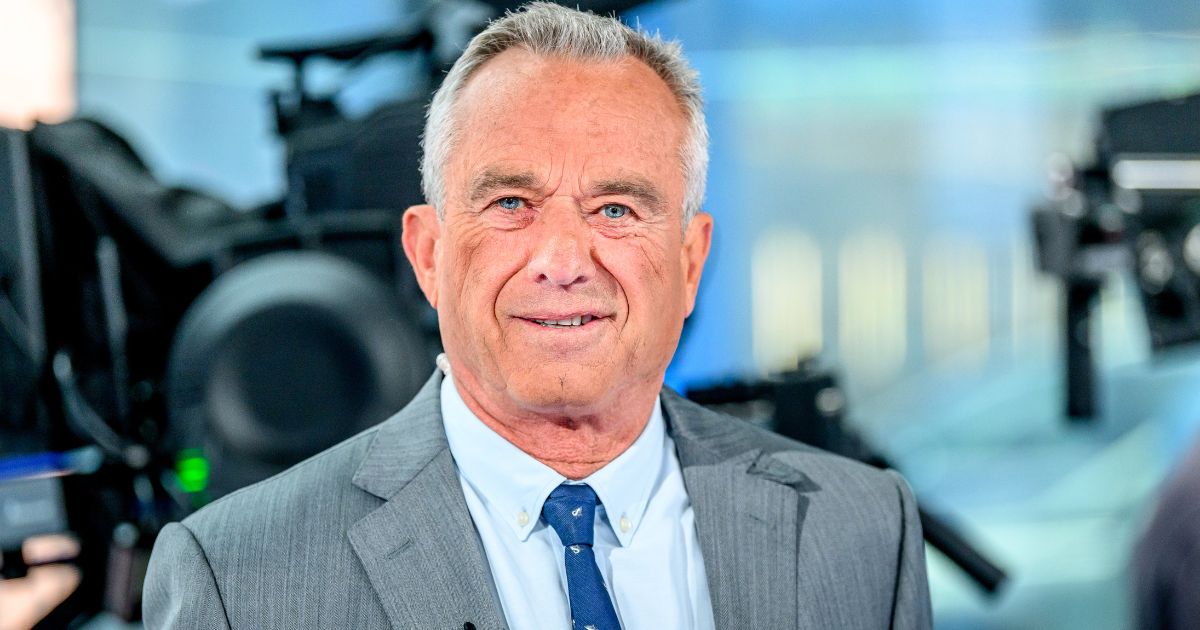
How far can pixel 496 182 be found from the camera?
1.32 metres

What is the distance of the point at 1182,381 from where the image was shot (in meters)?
6.61

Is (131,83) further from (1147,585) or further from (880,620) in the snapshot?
(1147,585)

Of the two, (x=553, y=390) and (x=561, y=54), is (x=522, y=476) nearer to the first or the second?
(x=553, y=390)

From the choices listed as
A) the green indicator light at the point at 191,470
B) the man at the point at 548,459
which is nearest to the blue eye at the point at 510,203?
the man at the point at 548,459

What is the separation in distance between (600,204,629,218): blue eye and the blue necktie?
0.32m

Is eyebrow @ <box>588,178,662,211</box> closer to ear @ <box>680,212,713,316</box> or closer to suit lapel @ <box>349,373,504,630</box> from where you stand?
ear @ <box>680,212,713,316</box>

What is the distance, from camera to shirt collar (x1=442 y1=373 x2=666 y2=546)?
4.48 feet

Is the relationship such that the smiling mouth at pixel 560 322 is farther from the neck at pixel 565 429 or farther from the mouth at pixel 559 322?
the neck at pixel 565 429

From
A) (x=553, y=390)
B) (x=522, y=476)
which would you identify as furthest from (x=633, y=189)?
(x=522, y=476)

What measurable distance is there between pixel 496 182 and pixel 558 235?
0.31 ft

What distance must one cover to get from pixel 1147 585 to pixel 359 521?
2.63ft

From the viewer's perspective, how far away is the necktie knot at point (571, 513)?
1.36m

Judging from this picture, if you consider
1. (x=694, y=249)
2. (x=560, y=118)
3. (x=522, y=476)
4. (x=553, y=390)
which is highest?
(x=560, y=118)

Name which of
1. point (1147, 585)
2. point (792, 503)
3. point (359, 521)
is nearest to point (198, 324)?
point (359, 521)
